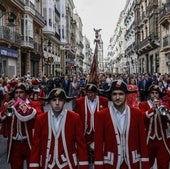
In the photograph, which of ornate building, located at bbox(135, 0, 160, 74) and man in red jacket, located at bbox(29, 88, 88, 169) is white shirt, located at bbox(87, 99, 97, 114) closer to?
man in red jacket, located at bbox(29, 88, 88, 169)

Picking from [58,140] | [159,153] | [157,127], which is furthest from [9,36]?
[58,140]

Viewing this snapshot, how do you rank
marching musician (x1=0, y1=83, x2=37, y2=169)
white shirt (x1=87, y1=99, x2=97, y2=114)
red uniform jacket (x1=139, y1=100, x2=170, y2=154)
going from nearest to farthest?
1. marching musician (x1=0, y1=83, x2=37, y2=169)
2. red uniform jacket (x1=139, y1=100, x2=170, y2=154)
3. white shirt (x1=87, y1=99, x2=97, y2=114)

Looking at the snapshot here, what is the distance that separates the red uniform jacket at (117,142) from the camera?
4723mm

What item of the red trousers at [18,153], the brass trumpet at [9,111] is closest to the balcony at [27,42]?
the red trousers at [18,153]

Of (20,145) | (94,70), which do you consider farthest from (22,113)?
(94,70)

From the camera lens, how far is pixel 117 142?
15.6ft

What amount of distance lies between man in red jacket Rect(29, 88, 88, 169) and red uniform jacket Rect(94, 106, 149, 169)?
190 mm

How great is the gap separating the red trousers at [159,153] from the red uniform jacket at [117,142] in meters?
1.45

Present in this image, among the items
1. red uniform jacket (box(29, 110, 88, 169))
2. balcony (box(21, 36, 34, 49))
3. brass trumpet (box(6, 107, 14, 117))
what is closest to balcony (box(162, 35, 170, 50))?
balcony (box(21, 36, 34, 49))

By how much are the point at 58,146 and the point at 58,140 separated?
0.21ft

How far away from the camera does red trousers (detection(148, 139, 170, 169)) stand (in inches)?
241

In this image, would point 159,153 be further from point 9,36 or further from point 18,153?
point 9,36

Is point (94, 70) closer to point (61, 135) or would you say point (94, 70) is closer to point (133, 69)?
point (61, 135)

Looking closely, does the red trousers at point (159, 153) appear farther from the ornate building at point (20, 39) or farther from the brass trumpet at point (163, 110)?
the ornate building at point (20, 39)
